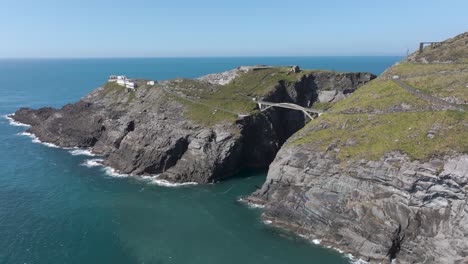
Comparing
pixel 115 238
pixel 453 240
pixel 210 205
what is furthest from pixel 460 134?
pixel 115 238

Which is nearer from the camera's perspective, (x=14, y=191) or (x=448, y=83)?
(x=448, y=83)

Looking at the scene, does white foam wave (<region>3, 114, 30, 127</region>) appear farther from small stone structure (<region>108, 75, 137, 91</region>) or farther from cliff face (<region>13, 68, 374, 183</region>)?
small stone structure (<region>108, 75, 137, 91</region>)

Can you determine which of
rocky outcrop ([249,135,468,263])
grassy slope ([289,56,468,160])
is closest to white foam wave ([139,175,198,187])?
rocky outcrop ([249,135,468,263])

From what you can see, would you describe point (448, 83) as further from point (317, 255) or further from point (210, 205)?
point (210, 205)

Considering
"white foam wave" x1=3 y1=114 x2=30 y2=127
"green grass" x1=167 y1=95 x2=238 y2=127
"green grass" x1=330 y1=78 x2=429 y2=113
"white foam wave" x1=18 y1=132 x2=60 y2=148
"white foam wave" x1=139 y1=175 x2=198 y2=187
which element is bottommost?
"white foam wave" x1=139 y1=175 x2=198 y2=187

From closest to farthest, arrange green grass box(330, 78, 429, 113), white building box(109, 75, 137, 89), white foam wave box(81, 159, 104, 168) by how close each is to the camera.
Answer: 1. green grass box(330, 78, 429, 113)
2. white foam wave box(81, 159, 104, 168)
3. white building box(109, 75, 137, 89)

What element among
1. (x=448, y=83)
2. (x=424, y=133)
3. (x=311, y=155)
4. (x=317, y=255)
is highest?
(x=448, y=83)

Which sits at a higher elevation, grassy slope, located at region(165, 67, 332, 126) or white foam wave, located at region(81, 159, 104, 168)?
grassy slope, located at region(165, 67, 332, 126)

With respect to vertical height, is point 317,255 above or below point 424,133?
below

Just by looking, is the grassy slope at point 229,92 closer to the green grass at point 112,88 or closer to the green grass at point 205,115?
the green grass at point 205,115
